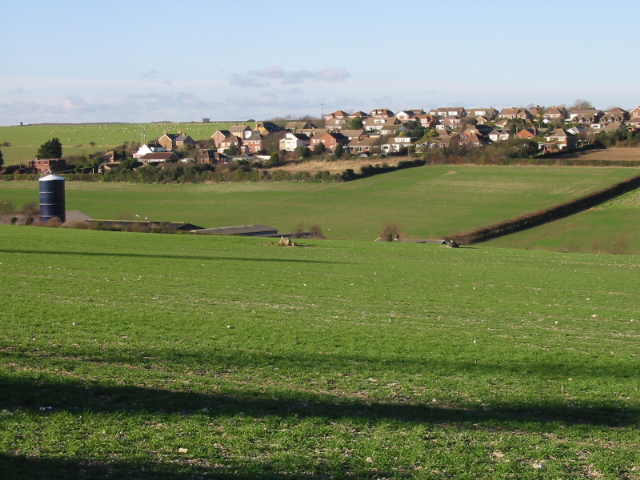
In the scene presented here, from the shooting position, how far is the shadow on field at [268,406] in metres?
9.02

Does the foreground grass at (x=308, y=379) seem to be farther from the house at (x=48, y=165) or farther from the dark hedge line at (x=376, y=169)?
the house at (x=48, y=165)

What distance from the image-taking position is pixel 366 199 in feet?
281

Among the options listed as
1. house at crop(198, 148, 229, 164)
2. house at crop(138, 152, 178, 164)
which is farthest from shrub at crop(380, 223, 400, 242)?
house at crop(138, 152, 178, 164)

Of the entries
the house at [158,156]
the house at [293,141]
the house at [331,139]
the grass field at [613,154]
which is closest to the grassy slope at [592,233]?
the grass field at [613,154]

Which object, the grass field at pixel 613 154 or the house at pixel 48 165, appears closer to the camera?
the grass field at pixel 613 154

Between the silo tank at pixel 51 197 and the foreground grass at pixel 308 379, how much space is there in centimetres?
3646

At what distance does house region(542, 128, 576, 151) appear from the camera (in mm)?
Answer: 122344

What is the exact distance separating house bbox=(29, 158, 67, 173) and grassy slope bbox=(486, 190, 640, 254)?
76812mm

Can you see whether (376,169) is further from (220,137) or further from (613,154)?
(220,137)

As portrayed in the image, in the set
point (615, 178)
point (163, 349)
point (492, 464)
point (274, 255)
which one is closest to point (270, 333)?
point (163, 349)

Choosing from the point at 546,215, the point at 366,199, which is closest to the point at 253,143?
the point at 366,199

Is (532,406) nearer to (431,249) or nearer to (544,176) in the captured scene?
(431,249)

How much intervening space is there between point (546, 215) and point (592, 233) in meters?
8.51

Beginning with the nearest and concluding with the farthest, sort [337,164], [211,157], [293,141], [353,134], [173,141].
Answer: [337,164] < [211,157] < [173,141] < [293,141] < [353,134]
